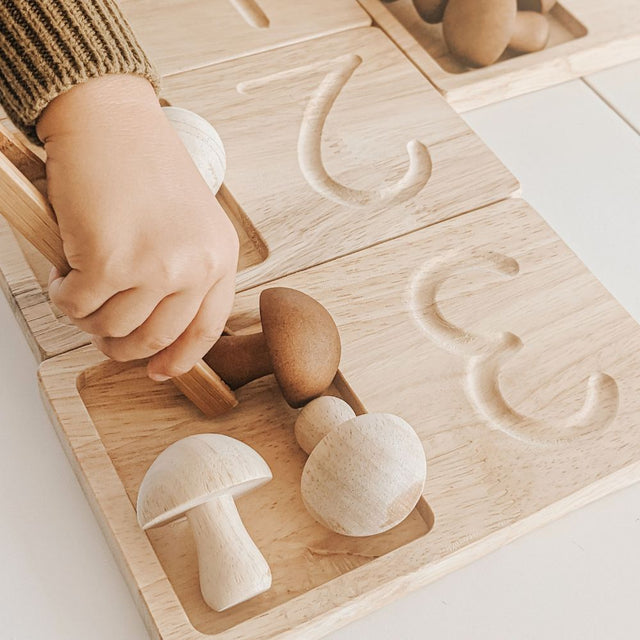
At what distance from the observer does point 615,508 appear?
0.52m

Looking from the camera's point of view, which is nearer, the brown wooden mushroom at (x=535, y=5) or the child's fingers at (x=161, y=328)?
the child's fingers at (x=161, y=328)

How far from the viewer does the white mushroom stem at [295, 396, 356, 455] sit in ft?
1.63

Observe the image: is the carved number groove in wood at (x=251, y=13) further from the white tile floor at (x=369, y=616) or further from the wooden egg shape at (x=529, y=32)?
the white tile floor at (x=369, y=616)

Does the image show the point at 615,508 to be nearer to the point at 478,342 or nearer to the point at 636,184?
the point at 478,342

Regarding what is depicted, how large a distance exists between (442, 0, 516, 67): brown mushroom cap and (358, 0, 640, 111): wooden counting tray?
14 millimetres

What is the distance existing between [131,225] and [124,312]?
0.14 feet

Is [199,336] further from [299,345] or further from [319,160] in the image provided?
[319,160]

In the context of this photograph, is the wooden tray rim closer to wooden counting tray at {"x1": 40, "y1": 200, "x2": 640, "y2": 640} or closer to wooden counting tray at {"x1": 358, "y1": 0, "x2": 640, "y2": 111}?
wooden counting tray at {"x1": 40, "y1": 200, "x2": 640, "y2": 640}

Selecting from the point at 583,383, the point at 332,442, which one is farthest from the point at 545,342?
the point at 332,442

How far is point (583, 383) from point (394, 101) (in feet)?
0.98

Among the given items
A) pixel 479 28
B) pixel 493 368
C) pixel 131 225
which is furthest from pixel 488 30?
pixel 131 225

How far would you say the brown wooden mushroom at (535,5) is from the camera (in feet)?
2.64

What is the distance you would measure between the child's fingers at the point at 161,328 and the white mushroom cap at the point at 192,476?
0.06 m

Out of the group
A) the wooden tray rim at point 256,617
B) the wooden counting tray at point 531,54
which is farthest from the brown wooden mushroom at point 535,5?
the wooden tray rim at point 256,617
